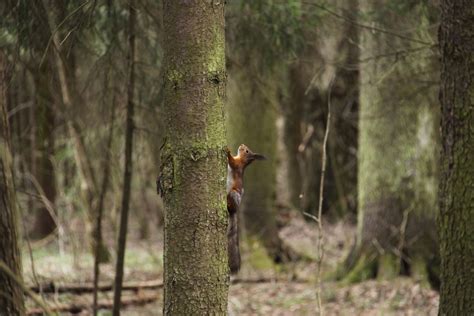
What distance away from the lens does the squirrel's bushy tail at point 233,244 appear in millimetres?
4270

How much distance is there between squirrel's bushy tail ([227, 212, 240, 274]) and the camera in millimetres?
4270

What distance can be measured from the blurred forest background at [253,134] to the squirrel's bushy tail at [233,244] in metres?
0.68

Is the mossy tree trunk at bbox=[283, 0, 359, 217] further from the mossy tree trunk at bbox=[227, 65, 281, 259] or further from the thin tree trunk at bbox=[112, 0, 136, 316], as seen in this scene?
the thin tree trunk at bbox=[112, 0, 136, 316]

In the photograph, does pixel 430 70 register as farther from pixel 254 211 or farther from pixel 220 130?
pixel 254 211

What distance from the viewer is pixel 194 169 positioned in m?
3.40

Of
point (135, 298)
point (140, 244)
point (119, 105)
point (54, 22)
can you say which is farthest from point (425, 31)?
point (140, 244)

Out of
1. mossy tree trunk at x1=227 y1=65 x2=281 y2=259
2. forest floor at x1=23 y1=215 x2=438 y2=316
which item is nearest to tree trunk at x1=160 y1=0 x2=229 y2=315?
forest floor at x1=23 y1=215 x2=438 y2=316

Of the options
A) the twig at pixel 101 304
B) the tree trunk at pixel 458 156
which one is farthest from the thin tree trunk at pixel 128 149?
the tree trunk at pixel 458 156

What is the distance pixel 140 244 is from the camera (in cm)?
1481

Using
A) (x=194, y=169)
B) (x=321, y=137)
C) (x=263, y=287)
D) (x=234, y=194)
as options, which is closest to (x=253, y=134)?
(x=263, y=287)

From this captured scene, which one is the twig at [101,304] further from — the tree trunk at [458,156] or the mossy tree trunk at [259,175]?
the tree trunk at [458,156]

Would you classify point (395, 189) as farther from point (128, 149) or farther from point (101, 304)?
point (128, 149)

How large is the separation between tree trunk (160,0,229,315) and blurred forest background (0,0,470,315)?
848 millimetres

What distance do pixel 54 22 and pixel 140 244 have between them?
9964 mm
